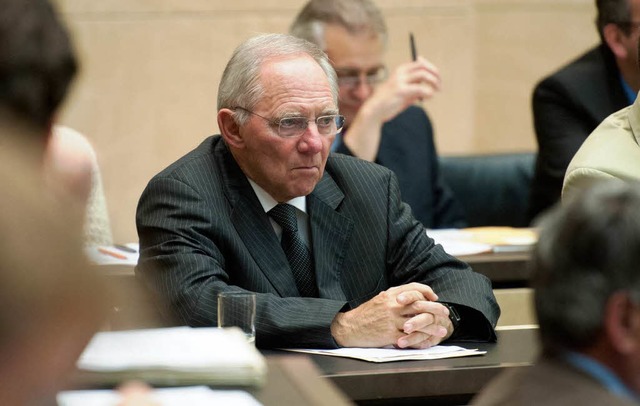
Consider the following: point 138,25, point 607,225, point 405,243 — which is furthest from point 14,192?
point 138,25

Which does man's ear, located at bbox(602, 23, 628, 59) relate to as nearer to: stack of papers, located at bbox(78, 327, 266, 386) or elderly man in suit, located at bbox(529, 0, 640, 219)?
elderly man in suit, located at bbox(529, 0, 640, 219)

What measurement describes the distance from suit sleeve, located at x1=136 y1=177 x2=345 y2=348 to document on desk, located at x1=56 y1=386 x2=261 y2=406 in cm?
108

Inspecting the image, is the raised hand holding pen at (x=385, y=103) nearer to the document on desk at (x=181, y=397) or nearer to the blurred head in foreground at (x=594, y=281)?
the document on desk at (x=181, y=397)

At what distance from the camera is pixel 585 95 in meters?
5.16

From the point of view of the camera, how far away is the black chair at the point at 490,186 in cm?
553

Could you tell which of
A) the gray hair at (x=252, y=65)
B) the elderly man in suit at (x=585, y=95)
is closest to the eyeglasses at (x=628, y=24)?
the elderly man in suit at (x=585, y=95)

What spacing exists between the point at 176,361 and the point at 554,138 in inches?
139

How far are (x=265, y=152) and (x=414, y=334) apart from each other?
737 millimetres

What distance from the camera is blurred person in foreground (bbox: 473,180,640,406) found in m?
1.59

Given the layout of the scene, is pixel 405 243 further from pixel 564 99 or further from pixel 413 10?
pixel 413 10

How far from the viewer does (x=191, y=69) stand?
6.67m

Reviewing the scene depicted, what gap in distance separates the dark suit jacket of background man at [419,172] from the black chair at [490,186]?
6.8 inches

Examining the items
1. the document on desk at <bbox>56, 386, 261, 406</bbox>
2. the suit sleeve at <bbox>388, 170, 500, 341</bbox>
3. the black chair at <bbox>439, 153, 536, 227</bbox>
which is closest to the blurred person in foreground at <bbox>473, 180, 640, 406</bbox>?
the document on desk at <bbox>56, 386, 261, 406</bbox>

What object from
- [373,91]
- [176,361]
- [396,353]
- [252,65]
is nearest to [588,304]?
[176,361]
